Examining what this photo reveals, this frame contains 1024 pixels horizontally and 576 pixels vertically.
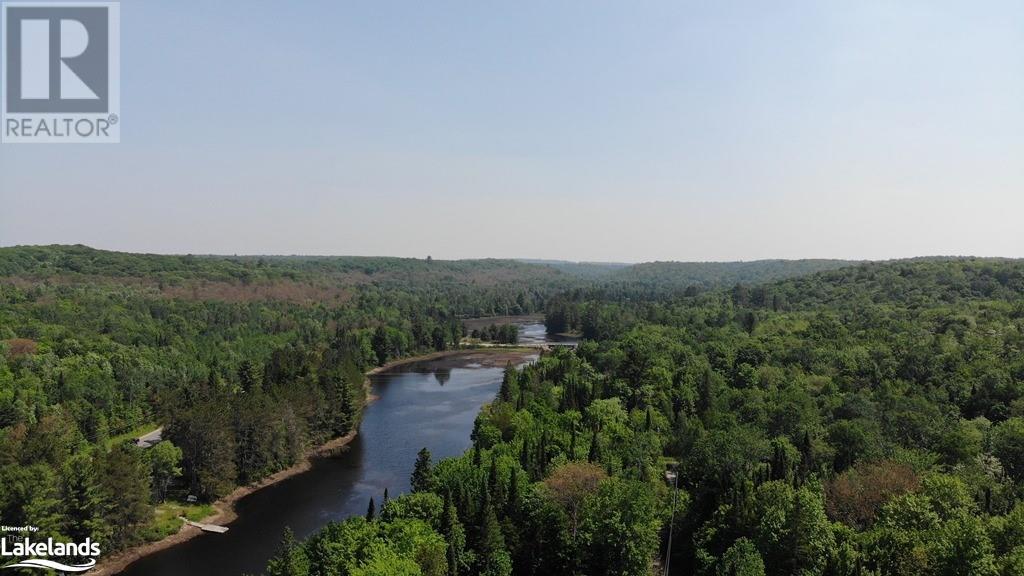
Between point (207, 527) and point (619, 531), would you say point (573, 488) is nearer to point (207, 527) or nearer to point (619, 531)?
point (619, 531)

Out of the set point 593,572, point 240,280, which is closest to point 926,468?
point 593,572

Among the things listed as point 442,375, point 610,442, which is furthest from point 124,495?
point 442,375

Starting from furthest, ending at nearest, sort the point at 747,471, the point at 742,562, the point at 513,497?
the point at 747,471
the point at 513,497
the point at 742,562

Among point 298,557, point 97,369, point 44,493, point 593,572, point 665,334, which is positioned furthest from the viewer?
point 665,334

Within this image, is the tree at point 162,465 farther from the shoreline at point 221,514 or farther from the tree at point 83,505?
the tree at point 83,505

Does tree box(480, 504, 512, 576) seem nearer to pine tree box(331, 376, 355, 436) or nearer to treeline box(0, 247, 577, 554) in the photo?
treeline box(0, 247, 577, 554)

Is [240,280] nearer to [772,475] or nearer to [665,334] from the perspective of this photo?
[665,334]
